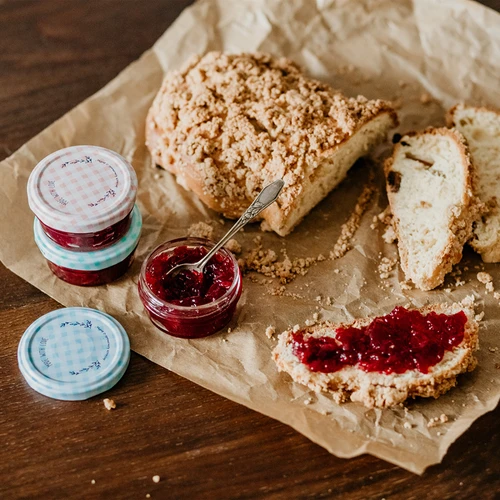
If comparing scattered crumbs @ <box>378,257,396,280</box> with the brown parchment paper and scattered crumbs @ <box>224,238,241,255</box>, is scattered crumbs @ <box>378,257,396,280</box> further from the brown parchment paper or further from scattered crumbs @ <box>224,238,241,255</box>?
scattered crumbs @ <box>224,238,241,255</box>

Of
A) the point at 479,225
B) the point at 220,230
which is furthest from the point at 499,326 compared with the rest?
the point at 220,230

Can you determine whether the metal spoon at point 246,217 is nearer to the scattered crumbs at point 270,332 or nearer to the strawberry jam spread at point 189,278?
the strawberry jam spread at point 189,278

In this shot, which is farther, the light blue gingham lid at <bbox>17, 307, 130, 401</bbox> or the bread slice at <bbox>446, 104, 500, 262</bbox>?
the bread slice at <bbox>446, 104, 500, 262</bbox>

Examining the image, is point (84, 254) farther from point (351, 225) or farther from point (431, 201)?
point (431, 201)

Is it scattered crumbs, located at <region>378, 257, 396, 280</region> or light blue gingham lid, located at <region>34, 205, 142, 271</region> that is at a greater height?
light blue gingham lid, located at <region>34, 205, 142, 271</region>

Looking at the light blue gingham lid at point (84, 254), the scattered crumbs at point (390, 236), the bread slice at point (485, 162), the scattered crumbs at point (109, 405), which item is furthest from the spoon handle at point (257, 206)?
the bread slice at point (485, 162)

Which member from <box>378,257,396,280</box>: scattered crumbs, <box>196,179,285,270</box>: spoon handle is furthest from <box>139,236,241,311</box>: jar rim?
<box>378,257,396,280</box>: scattered crumbs

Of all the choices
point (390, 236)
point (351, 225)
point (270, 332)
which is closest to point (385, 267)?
point (390, 236)
